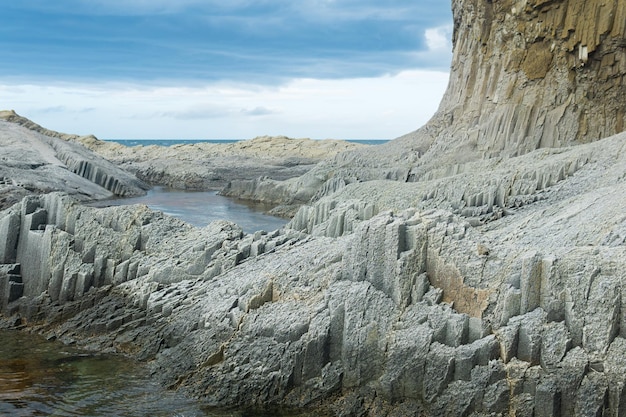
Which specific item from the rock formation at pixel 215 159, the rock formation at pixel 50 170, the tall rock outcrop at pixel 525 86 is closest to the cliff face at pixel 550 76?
the tall rock outcrop at pixel 525 86

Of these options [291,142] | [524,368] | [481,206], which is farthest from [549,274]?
[291,142]

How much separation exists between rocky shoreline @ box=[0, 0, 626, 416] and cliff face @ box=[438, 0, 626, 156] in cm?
952

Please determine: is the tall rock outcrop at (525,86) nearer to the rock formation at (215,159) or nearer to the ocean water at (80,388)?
the rock formation at (215,159)

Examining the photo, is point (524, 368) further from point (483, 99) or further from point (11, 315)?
point (483, 99)

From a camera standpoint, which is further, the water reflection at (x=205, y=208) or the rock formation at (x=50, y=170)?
the rock formation at (x=50, y=170)

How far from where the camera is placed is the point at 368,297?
15227 mm

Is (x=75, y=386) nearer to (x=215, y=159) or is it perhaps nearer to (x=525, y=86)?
(x=525, y=86)

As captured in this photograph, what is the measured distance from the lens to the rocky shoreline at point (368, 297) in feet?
43.6

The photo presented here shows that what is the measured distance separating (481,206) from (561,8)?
15676 mm

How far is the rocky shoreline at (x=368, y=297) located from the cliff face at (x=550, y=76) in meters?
9.52

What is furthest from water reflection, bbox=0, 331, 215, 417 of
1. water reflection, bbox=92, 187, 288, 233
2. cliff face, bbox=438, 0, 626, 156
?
cliff face, bbox=438, 0, 626, 156

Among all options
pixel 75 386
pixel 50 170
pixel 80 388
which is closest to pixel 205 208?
pixel 50 170

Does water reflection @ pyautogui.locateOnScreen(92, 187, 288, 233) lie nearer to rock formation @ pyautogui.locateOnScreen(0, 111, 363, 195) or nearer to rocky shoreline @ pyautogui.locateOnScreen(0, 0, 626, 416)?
rock formation @ pyautogui.locateOnScreen(0, 111, 363, 195)

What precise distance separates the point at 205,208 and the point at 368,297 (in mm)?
35022
